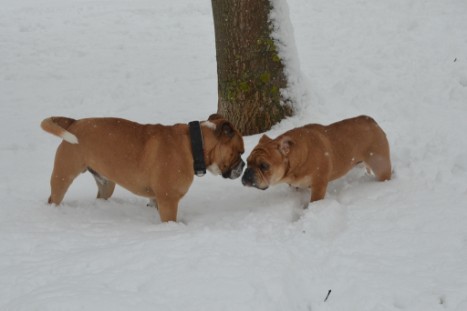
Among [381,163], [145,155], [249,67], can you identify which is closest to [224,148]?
[145,155]

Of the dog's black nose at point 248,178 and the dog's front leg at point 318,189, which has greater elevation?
the dog's black nose at point 248,178

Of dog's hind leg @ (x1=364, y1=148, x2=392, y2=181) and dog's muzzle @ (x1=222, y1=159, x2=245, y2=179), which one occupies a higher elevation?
dog's hind leg @ (x1=364, y1=148, x2=392, y2=181)

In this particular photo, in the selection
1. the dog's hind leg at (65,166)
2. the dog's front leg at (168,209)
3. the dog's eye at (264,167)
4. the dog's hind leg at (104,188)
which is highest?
the dog's eye at (264,167)

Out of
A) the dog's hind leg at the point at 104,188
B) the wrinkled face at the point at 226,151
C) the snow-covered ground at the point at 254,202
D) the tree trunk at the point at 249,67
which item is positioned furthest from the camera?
the tree trunk at the point at 249,67

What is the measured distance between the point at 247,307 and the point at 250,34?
4975 millimetres

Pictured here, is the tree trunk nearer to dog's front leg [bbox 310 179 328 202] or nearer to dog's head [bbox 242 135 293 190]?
dog's head [bbox 242 135 293 190]

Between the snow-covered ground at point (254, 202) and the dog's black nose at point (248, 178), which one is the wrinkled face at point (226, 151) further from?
the snow-covered ground at point (254, 202)

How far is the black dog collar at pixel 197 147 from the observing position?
5.43 m

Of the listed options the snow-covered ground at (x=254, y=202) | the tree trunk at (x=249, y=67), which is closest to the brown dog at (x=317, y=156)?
the snow-covered ground at (x=254, y=202)

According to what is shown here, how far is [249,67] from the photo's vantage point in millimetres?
7633

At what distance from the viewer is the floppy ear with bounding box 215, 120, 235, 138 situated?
18.0 feet

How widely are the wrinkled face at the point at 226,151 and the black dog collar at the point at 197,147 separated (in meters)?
0.20

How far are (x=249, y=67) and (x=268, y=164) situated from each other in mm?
2533

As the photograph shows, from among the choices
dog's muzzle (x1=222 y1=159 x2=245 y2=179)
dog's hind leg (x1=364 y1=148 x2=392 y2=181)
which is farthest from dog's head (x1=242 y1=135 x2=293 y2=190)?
dog's hind leg (x1=364 y1=148 x2=392 y2=181)
